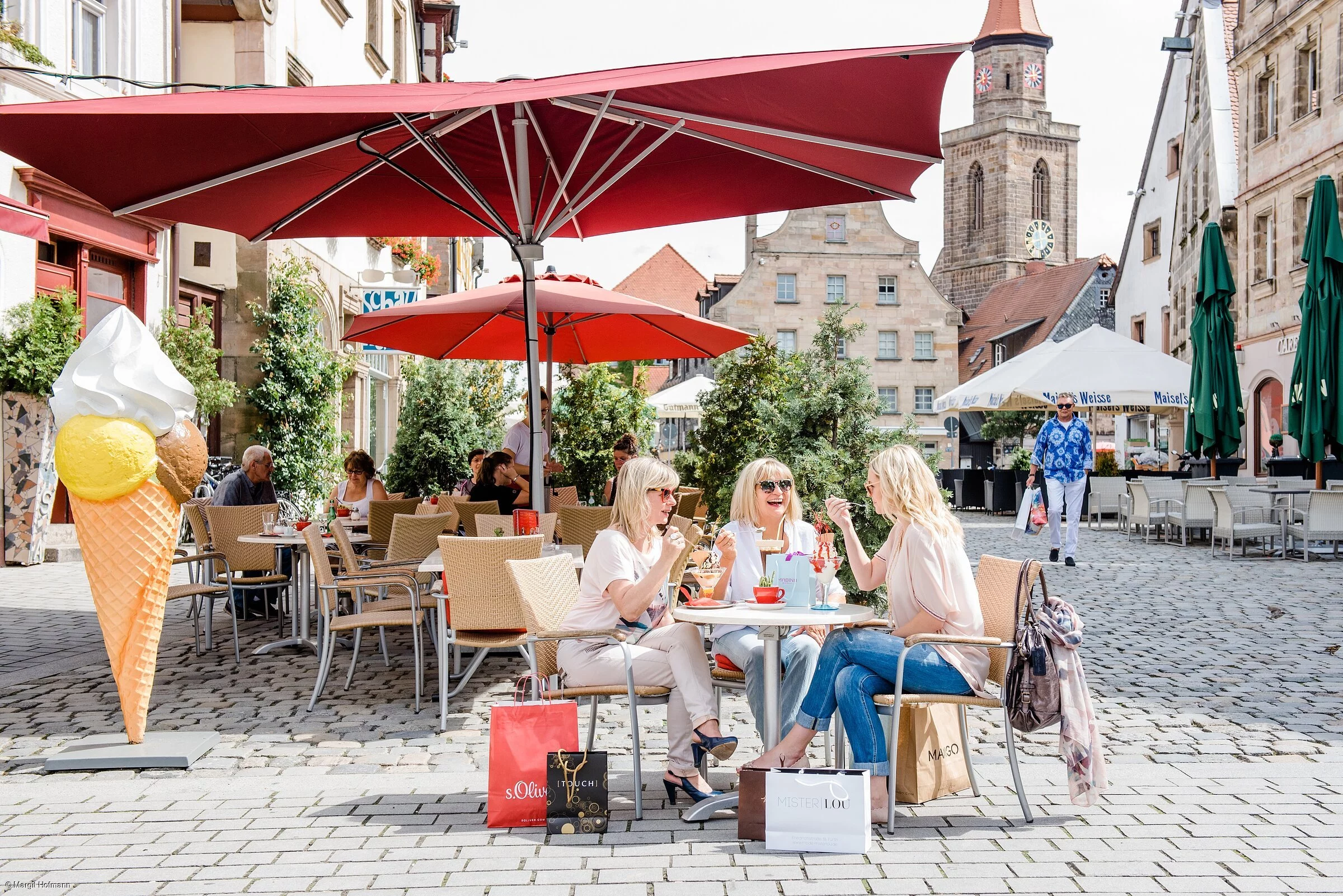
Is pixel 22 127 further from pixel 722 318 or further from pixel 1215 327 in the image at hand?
pixel 722 318

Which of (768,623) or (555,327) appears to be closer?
(768,623)

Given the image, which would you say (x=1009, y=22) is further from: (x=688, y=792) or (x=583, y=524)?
(x=688, y=792)

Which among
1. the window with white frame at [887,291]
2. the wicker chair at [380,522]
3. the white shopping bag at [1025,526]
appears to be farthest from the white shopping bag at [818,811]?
the window with white frame at [887,291]

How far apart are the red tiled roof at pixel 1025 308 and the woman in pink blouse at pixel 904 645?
58980 millimetres

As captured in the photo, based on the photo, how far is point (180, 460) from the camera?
5.46m

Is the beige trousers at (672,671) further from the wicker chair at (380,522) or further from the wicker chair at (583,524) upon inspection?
the wicker chair at (380,522)

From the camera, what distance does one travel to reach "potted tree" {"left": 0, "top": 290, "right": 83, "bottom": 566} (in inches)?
464

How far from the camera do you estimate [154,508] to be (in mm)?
5355

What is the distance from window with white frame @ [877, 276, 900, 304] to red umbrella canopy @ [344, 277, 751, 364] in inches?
1616

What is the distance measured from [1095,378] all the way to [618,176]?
1232cm

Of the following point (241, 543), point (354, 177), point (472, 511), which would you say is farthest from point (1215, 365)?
point (241, 543)

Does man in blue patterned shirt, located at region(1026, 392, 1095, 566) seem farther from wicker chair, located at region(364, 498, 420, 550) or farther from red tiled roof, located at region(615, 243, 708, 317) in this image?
red tiled roof, located at region(615, 243, 708, 317)

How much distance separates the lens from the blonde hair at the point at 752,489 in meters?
5.45

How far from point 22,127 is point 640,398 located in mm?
11828
